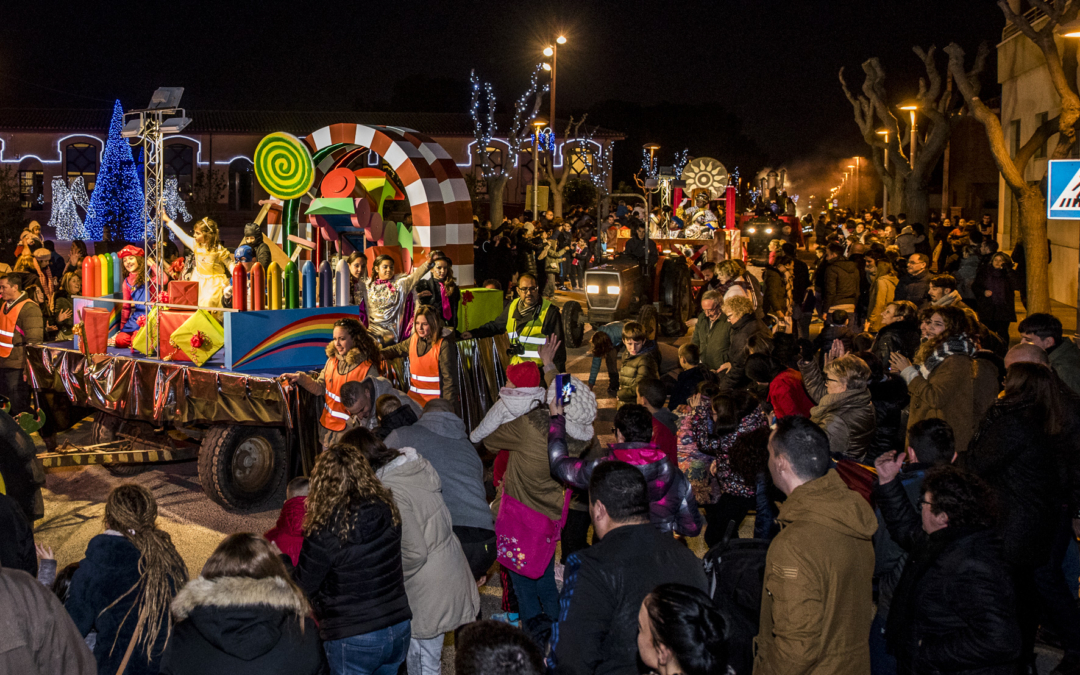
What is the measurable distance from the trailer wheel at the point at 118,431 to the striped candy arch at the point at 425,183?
3046 mm

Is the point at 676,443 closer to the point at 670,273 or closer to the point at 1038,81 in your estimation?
the point at 670,273

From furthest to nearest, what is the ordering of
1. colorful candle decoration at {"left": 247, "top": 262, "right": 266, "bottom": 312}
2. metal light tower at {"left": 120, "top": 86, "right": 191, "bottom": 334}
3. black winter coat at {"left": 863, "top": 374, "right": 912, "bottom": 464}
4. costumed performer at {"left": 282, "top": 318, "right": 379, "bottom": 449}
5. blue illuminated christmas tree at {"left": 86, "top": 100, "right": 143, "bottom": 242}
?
blue illuminated christmas tree at {"left": 86, "top": 100, "right": 143, "bottom": 242}, metal light tower at {"left": 120, "top": 86, "right": 191, "bottom": 334}, colorful candle decoration at {"left": 247, "top": 262, "right": 266, "bottom": 312}, costumed performer at {"left": 282, "top": 318, "right": 379, "bottom": 449}, black winter coat at {"left": 863, "top": 374, "right": 912, "bottom": 464}

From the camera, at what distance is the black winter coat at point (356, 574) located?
3760mm

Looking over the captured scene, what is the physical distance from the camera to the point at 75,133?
53188 millimetres

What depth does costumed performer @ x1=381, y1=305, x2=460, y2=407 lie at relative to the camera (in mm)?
7656

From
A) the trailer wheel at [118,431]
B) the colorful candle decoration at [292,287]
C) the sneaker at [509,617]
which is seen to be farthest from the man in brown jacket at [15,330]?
the sneaker at [509,617]

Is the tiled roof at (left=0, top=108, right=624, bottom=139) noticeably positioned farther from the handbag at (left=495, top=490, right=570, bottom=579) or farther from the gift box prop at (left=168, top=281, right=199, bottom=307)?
the handbag at (left=495, top=490, right=570, bottom=579)

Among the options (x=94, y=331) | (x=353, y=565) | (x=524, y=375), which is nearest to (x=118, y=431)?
(x=94, y=331)

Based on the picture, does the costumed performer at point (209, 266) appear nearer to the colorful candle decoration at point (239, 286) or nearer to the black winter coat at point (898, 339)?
the colorful candle decoration at point (239, 286)

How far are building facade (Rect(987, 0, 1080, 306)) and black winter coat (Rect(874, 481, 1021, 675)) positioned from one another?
59.7ft

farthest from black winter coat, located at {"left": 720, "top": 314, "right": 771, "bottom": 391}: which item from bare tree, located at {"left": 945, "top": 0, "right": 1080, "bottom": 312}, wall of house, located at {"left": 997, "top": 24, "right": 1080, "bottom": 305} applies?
wall of house, located at {"left": 997, "top": 24, "right": 1080, "bottom": 305}

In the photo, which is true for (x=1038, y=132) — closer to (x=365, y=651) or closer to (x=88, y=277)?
(x=88, y=277)

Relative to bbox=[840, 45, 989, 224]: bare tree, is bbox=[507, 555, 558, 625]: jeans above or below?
below

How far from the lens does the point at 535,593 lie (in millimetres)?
5234
